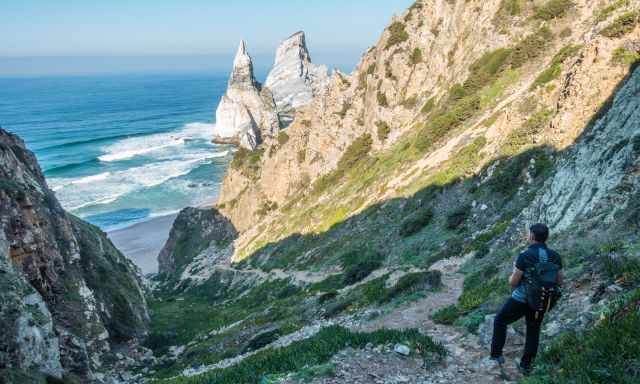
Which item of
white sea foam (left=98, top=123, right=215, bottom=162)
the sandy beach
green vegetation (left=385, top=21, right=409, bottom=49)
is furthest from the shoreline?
white sea foam (left=98, top=123, right=215, bottom=162)

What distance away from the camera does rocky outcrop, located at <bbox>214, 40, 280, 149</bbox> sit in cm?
17650

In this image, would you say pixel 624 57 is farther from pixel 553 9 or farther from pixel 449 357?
pixel 553 9

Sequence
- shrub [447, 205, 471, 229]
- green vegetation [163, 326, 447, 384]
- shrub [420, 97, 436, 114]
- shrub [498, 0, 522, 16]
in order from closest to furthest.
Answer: green vegetation [163, 326, 447, 384] → shrub [447, 205, 471, 229] → shrub [498, 0, 522, 16] → shrub [420, 97, 436, 114]

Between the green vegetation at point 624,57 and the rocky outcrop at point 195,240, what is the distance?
58069 millimetres

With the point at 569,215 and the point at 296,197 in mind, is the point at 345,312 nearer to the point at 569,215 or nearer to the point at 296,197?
the point at 569,215

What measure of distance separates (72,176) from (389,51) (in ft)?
326

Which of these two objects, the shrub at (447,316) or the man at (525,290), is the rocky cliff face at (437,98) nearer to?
Result: the shrub at (447,316)

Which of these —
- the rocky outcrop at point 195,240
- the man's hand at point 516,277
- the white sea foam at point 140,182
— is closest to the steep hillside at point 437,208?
the man's hand at point 516,277

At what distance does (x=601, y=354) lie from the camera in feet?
22.0

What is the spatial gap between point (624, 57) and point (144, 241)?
280ft

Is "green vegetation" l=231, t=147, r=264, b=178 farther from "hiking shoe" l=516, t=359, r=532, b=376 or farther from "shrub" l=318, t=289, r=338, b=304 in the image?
"hiking shoe" l=516, t=359, r=532, b=376

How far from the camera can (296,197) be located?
209 ft

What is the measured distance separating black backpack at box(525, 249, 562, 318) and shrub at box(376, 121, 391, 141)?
4849 cm

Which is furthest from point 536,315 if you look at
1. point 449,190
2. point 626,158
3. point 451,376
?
point 449,190
